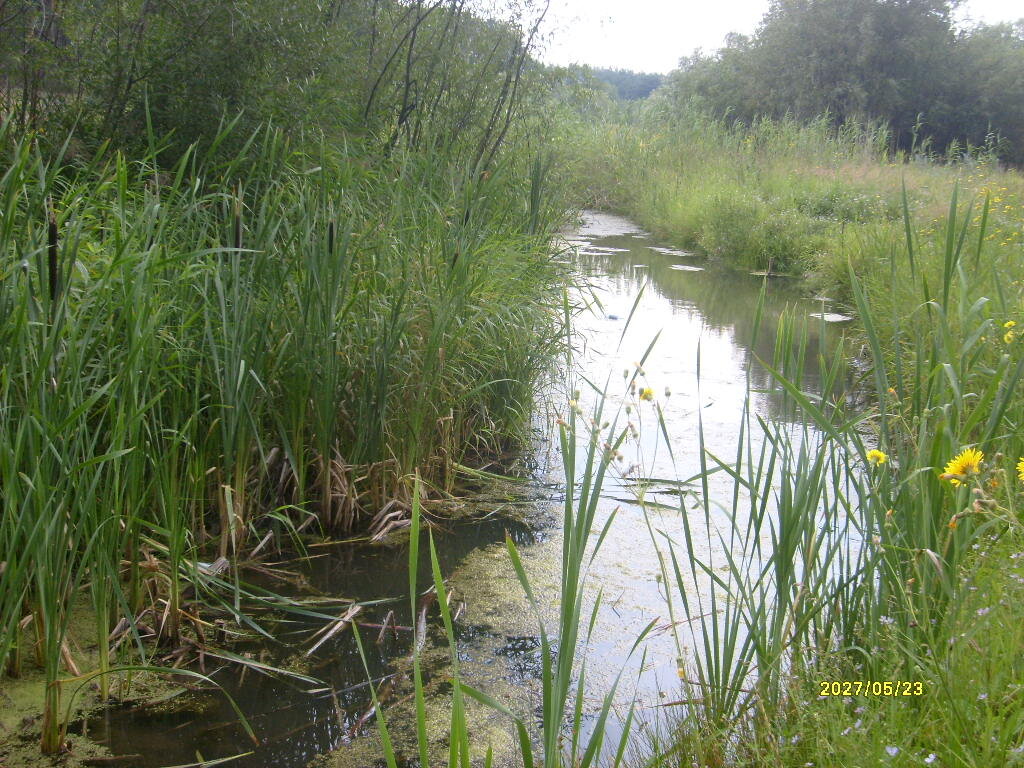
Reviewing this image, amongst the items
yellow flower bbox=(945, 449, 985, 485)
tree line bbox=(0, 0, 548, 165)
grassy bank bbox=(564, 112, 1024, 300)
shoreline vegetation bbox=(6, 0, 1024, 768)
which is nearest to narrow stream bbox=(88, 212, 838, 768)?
shoreline vegetation bbox=(6, 0, 1024, 768)

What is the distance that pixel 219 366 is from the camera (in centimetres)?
247

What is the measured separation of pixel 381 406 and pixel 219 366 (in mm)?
583

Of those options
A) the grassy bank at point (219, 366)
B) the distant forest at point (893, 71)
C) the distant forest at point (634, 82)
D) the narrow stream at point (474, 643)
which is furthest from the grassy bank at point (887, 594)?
the distant forest at point (634, 82)

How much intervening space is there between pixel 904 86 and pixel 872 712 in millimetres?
21257

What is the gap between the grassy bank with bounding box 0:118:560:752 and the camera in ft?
5.72

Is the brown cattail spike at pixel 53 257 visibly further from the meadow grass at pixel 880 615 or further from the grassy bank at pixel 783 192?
the grassy bank at pixel 783 192

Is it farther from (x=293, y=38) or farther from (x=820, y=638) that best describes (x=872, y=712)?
(x=293, y=38)

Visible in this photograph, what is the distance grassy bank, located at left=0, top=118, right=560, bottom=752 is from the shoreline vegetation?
17 mm

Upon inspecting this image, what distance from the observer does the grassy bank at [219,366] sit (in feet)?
5.72

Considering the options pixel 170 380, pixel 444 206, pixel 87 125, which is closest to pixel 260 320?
pixel 170 380

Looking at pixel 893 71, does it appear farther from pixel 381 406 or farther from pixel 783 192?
pixel 381 406

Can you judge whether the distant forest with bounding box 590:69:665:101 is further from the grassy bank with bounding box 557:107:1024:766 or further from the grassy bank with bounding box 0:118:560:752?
the grassy bank with bounding box 557:107:1024:766

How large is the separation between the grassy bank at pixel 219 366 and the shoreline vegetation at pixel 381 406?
0.7 inches

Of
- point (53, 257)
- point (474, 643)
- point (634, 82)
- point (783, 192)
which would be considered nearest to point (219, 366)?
point (53, 257)
